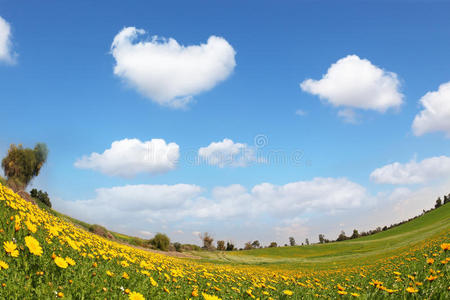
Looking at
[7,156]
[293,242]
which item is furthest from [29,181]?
[293,242]

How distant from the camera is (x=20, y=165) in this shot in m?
43.8

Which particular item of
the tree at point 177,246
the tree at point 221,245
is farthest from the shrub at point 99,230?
the tree at point 221,245

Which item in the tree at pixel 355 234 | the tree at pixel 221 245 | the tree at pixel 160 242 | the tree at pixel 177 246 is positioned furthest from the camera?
the tree at pixel 355 234

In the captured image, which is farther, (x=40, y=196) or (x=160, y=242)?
(x=160, y=242)

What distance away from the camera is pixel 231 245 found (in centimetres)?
8431

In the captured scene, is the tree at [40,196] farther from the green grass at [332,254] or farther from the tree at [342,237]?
the tree at [342,237]

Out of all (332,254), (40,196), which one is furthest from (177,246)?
(332,254)

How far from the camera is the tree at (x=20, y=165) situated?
43625mm

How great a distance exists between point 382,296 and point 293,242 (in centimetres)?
11075

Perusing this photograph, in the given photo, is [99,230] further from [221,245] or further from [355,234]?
[355,234]

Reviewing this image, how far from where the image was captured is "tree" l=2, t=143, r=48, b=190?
43.6 m

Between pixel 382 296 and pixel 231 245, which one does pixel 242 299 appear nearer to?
pixel 382 296

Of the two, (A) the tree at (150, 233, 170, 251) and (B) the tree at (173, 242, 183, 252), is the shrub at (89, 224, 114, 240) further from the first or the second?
(B) the tree at (173, 242, 183, 252)

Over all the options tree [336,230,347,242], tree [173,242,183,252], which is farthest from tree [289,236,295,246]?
tree [173,242,183,252]
